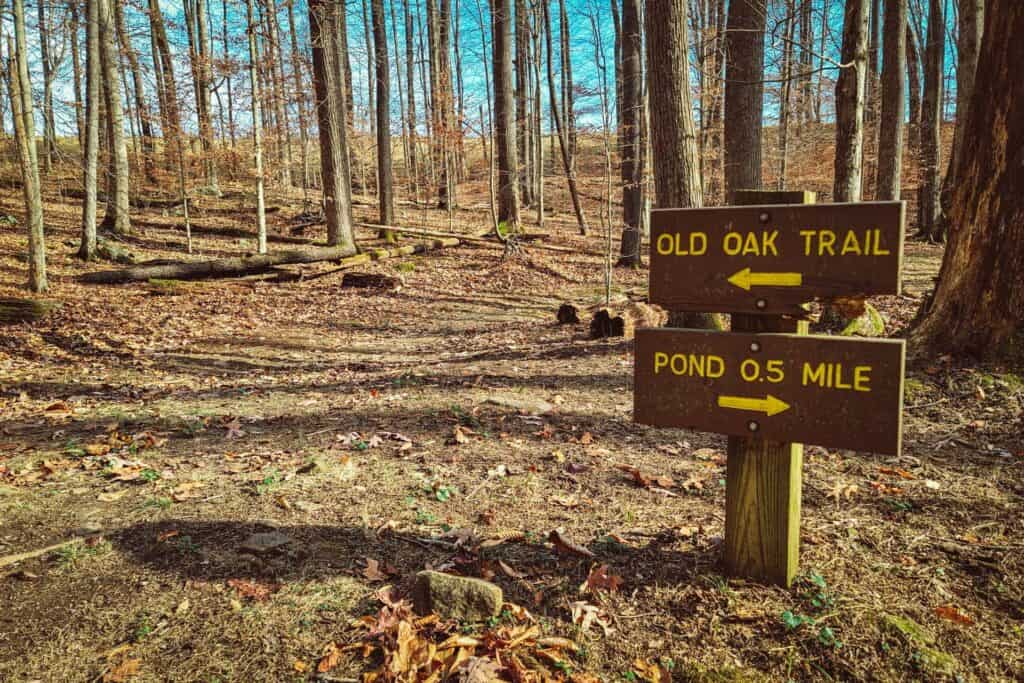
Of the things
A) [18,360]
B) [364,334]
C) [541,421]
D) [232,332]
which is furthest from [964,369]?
[18,360]

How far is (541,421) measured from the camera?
5.37 metres

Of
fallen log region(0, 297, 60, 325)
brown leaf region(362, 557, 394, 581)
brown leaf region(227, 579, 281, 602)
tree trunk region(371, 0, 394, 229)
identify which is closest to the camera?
brown leaf region(227, 579, 281, 602)

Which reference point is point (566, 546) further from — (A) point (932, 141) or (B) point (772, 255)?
(A) point (932, 141)

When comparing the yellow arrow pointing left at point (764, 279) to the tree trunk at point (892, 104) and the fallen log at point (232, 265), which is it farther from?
the tree trunk at point (892, 104)

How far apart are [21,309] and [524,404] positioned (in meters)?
8.13

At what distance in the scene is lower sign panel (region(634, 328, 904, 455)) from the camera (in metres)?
2.24

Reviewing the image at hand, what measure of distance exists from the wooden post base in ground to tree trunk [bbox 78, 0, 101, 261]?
1387 centimetres

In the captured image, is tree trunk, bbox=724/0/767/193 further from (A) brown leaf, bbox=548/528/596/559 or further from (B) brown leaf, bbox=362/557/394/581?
(B) brown leaf, bbox=362/557/394/581

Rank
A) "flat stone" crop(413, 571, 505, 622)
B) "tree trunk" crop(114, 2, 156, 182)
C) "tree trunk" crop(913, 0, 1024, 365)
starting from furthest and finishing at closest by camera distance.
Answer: "tree trunk" crop(114, 2, 156, 182) → "tree trunk" crop(913, 0, 1024, 365) → "flat stone" crop(413, 571, 505, 622)

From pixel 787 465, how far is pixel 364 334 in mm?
8280

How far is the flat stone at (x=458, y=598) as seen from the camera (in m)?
2.63

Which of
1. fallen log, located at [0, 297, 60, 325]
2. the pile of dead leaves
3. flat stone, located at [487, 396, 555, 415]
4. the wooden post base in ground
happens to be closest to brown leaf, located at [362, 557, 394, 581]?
the pile of dead leaves

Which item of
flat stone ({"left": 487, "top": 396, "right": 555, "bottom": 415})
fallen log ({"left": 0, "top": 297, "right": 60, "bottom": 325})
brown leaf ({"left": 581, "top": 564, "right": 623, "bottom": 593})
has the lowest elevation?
brown leaf ({"left": 581, "top": 564, "right": 623, "bottom": 593})

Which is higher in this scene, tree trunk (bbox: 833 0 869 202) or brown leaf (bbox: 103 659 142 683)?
tree trunk (bbox: 833 0 869 202)
